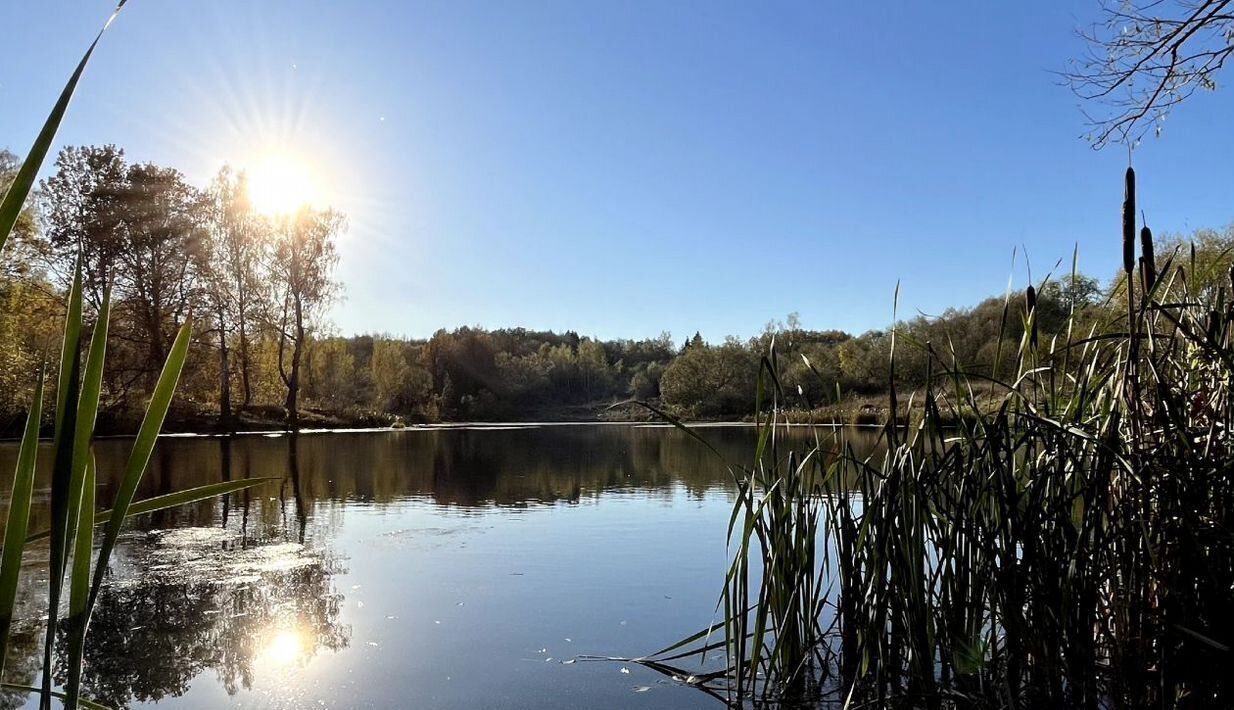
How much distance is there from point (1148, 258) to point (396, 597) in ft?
15.9

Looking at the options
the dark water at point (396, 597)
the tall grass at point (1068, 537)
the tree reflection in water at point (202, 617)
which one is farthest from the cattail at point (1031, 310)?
the tree reflection in water at point (202, 617)

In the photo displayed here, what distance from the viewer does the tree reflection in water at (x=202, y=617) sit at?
4.09 meters

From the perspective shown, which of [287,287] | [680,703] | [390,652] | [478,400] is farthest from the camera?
[478,400]

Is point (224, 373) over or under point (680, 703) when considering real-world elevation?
over

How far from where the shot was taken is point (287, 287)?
28281 millimetres

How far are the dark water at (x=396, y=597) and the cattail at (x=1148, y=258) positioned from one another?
240 centimetres

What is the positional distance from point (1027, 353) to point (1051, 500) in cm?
67

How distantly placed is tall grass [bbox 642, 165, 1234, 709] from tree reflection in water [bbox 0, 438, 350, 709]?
2.68 meters

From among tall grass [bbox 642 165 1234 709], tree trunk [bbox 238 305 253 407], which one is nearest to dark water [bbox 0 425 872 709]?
tall grass [bbox 642 165 1234 709]

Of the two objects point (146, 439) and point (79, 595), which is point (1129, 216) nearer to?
point (146, 439)

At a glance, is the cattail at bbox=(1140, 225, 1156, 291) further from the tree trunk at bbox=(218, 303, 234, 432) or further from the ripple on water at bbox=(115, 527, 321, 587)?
the tree trunk at bbox=(218, 303, 234, 432)

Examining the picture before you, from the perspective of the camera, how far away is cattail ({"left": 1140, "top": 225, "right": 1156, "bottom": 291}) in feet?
7.13

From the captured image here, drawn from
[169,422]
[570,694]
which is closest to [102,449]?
[169,422]

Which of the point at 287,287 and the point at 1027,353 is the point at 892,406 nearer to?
the point at 1027,353
